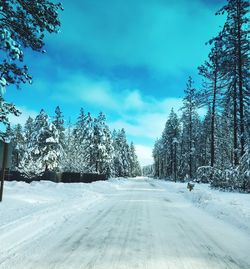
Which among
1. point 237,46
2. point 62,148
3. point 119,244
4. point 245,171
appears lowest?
point 119,244

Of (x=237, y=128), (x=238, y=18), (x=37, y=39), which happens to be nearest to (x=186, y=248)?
(x=37, y=39)

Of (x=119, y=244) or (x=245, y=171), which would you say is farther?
(x=245, y=171)

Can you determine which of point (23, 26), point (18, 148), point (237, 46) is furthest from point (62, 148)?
A: point (23, 26)

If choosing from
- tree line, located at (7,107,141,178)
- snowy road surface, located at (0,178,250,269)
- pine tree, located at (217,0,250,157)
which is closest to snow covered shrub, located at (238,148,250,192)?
pine tree, located at (217,0,250,157)

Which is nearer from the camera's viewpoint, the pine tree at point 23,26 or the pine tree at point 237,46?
the pine tree at point 23,26

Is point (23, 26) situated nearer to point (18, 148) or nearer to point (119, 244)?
point (119, 244)

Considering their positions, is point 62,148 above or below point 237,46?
below

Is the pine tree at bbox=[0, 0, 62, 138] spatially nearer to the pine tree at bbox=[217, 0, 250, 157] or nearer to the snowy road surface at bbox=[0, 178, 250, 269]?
the snowy road surface at bbox=[0, 178, 250, 269]

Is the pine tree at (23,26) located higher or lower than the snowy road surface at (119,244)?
higher

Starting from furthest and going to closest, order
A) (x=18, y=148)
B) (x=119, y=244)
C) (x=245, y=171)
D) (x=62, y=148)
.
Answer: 1. (x=18, y=148)
2. (x=62, y=148)
3. (x=245, y=171)
4. (x=119, y=244)

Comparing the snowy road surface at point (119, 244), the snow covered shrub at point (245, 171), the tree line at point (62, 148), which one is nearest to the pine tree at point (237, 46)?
the snow covered shrub at point (245, 171)

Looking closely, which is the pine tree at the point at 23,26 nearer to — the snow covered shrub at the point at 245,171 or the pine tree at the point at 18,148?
the snow covered shrub at the point at 245,171

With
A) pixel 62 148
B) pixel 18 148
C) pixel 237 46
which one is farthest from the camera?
pixel 18 148

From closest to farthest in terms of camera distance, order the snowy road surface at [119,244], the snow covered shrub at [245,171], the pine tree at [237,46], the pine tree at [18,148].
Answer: the snowy road surface at [119,244] → the snow covered shrub at [245,171] → the pine tree at [237,46] → the pine tree at [18,148]
